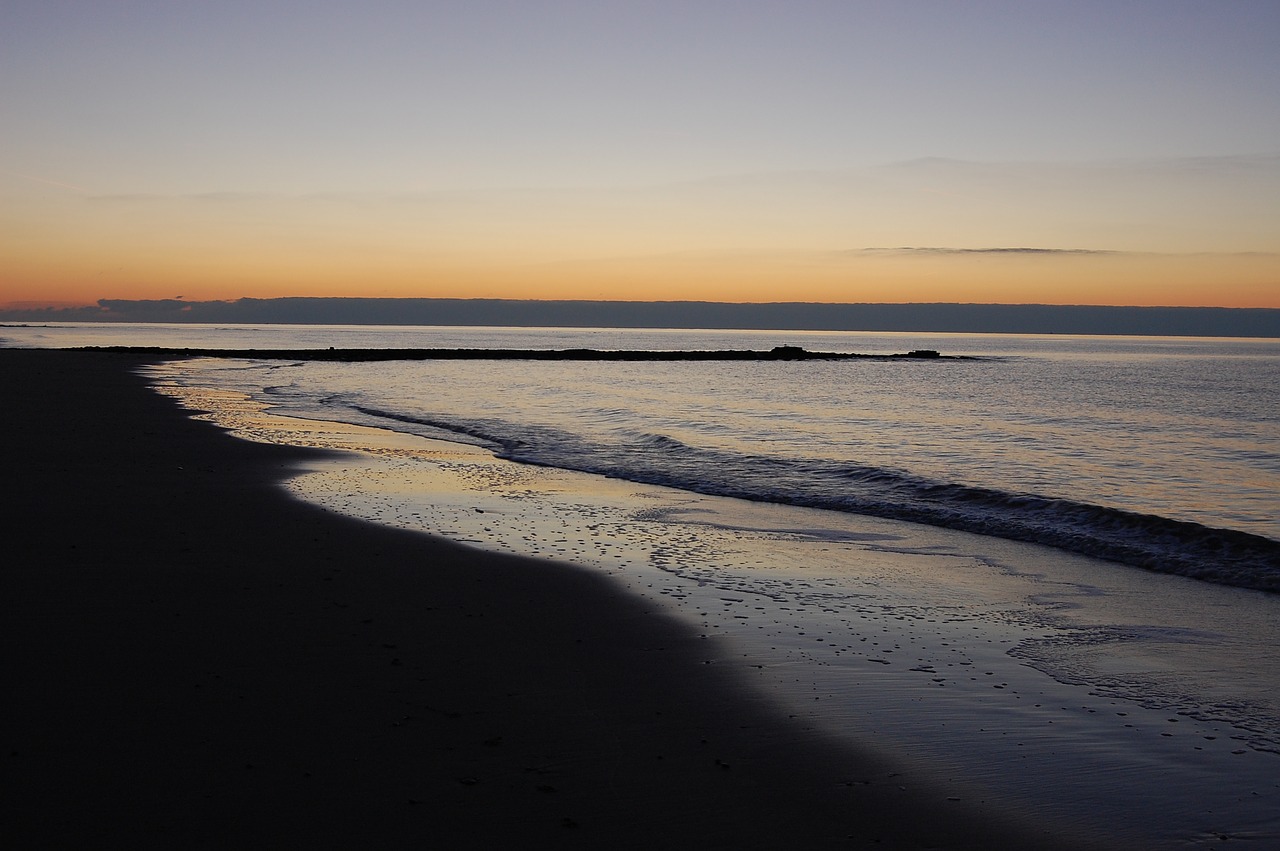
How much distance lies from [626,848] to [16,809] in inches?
119

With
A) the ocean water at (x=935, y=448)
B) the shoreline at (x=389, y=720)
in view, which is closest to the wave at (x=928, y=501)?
the ocean water at (x=935, y=448)

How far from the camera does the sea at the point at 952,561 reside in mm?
5812

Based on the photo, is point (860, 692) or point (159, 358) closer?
point (860, 692)

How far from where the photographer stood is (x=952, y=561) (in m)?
11.9

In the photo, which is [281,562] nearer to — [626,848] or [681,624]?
[681,624]

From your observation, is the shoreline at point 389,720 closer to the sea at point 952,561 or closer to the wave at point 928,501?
the sea at point 952,561

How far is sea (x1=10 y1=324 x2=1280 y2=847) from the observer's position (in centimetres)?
581

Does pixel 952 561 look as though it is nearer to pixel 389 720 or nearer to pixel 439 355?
pixel 389 720

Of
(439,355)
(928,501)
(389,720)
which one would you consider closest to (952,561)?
(928,501)

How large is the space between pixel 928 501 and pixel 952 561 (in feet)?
16.2

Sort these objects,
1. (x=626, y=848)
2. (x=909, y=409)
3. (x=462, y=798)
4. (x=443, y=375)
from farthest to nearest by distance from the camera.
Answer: (x=443, y=375) < (x=909, y=409) < (x=462, y=798) < (x=626, y=848)

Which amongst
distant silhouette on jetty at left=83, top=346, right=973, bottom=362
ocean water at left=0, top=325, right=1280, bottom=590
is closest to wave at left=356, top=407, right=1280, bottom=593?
ocean water at left=0, top=325, right=1280, bottom=590

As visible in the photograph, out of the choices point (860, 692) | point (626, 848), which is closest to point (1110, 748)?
point (860, 692)

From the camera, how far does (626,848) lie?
444cm
